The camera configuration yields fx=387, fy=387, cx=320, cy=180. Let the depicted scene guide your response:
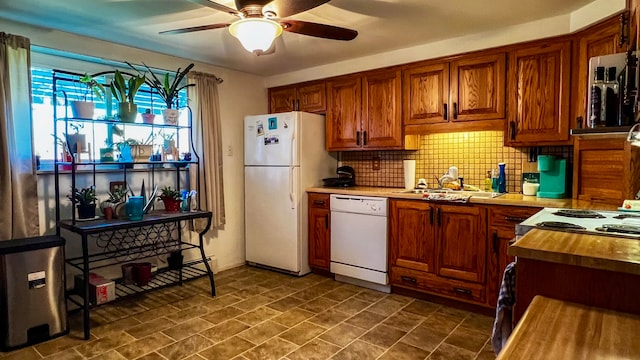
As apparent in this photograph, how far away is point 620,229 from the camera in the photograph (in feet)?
5.23

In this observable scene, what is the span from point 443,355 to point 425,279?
89 centimetres

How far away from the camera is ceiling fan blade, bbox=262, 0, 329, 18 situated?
184 centimetres

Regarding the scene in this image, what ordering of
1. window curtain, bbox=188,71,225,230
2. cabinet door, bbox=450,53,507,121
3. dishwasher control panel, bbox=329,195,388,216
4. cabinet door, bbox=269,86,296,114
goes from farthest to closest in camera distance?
cabinet door, bbox=269,86,296,114, window curtain, bbox=188,71,225,230, dishwasher control panel, bbox=329,195,388,216, cabinet door, bbox=450,53,507,121

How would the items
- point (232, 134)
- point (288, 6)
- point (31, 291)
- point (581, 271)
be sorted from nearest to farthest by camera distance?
1. point (581, 271)
2. point (288, 6)
3. point (31, 291)
4. point (232, 134)

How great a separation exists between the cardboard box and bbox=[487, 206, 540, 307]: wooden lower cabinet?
2877mm

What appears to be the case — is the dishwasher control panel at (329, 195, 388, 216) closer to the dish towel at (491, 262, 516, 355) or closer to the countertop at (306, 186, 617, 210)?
the countertop at (306, 186, 617, 210)

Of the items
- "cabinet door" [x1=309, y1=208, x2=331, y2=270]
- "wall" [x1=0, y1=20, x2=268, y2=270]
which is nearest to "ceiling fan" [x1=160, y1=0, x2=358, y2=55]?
"wall" [x1=0, y1=20, x2=268, y2=270]

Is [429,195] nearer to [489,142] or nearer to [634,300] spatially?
[489,142]

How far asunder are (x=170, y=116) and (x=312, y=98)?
5.08ft

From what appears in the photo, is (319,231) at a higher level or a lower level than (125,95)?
lower

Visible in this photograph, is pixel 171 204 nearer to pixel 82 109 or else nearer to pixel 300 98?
pixel 82 109

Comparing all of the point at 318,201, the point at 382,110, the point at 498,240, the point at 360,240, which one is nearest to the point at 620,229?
the point at 498,240

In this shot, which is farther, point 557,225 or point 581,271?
point 557,225

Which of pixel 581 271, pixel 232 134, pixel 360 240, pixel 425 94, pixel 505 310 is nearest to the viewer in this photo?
pixel 581 271
